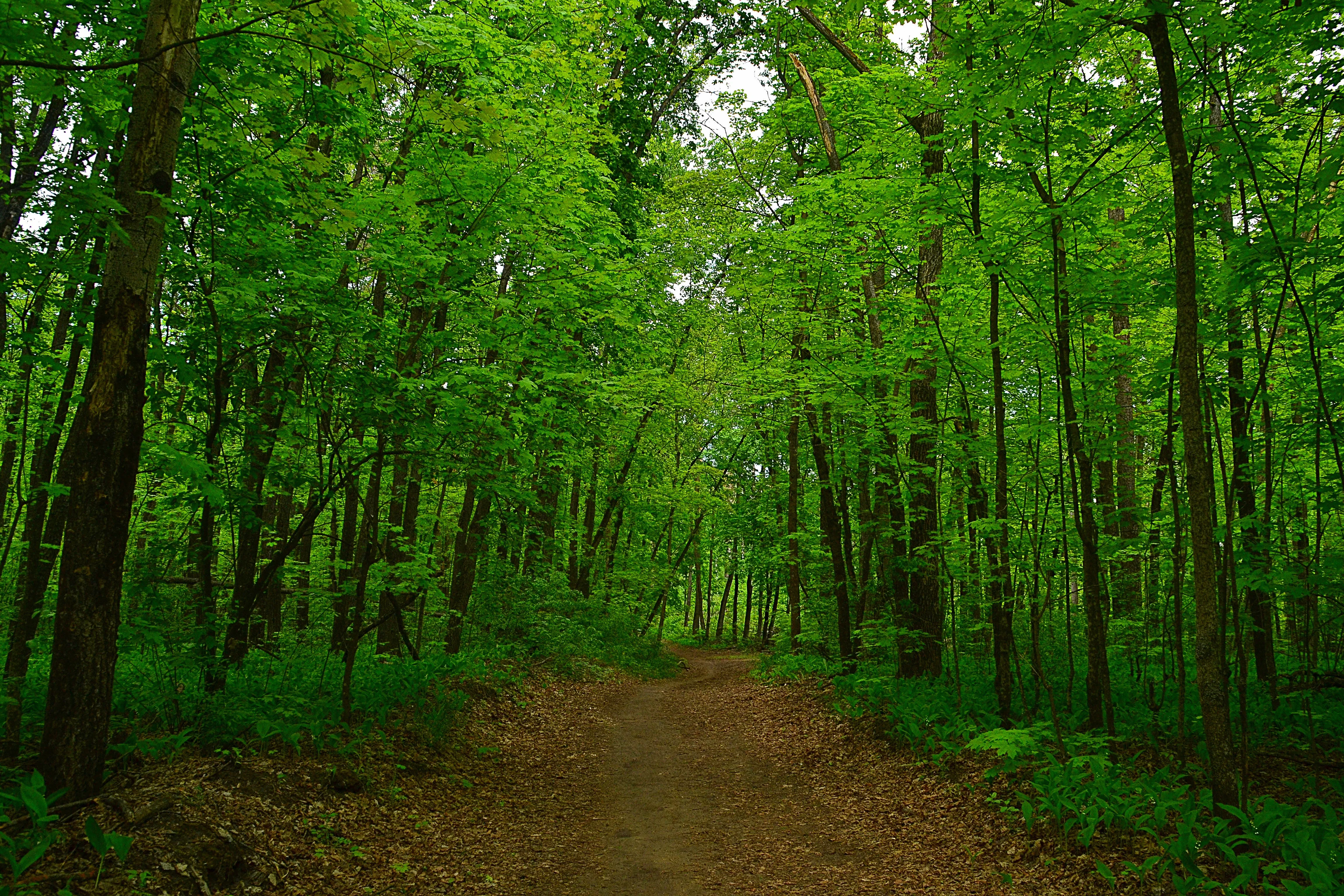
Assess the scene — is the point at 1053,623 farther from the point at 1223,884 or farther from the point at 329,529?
the point at 329,529

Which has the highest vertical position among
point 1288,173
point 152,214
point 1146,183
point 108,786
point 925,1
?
point 925,1

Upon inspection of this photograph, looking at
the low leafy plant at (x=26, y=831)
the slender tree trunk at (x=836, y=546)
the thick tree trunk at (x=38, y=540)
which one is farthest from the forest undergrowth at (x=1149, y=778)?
the thick tree trunk at (x=38, y=540)

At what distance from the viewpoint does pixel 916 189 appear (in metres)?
8.66

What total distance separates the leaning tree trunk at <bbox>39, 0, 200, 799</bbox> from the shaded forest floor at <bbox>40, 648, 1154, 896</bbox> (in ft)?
1.88

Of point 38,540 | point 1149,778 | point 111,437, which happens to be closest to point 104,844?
point 111,437

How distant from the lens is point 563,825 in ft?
23.4

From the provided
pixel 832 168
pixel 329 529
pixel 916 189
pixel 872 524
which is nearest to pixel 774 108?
pixel 832 168

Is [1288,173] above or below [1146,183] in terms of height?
below

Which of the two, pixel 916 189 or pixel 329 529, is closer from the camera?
pixel 916 189

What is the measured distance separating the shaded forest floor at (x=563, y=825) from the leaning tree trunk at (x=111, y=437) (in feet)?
1.88

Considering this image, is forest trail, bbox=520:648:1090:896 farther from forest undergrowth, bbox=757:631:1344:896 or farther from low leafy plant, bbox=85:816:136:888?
low leafy plant, bbox=85:816:136:888

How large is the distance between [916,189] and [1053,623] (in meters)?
10.1

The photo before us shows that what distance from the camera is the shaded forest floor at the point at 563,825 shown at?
480cm

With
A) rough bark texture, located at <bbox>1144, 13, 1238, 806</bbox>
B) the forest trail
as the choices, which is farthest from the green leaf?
rough bark texture, located at <bbox>1144, 13, 1238, 806</bbox>
